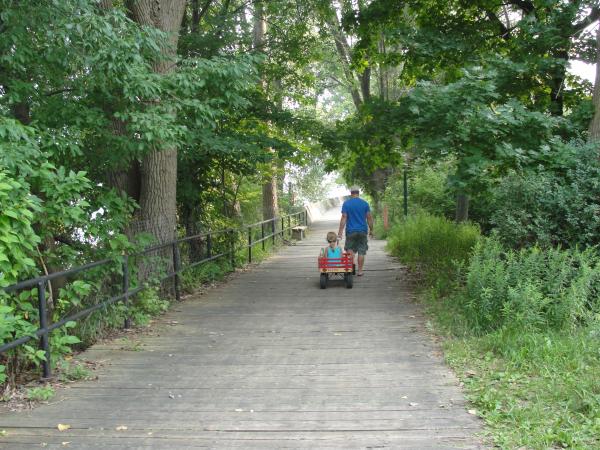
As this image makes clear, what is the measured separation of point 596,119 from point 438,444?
7.62 metres

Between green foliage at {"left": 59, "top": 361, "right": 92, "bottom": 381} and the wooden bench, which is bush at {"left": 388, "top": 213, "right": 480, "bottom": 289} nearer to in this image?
green foliage at {"left": 59, "top": 361, "right": 92, "bottom": 381}

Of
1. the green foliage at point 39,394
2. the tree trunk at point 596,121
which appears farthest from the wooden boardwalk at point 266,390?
the tree trunk at point 596,121

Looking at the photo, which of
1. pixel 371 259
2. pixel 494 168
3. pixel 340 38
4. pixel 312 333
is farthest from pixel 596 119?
pixel 340 38

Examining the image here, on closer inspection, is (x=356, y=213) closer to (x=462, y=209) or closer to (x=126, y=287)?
(x=126, y=287)

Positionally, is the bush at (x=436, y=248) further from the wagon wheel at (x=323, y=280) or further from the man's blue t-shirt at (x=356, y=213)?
the wagon wheel at (x=323, y=280)

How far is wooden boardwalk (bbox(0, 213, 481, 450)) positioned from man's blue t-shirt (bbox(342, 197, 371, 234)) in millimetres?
3064

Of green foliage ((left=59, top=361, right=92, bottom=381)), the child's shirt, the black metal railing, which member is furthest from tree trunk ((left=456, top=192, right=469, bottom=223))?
green foliage ((left=59, top=361, right=92, bottom=381))

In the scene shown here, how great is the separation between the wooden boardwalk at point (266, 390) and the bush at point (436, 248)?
2.08 meters

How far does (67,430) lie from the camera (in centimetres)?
440

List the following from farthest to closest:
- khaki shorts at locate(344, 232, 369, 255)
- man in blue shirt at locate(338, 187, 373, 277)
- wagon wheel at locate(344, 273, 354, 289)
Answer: khaki shorts at locate(344, 232, 369, 255)
man in blue shirt at locate(338, 187, 373, 277)
wagon wheel at locate(344, 273, 354, 289)

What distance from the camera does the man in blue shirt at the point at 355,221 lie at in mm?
11602

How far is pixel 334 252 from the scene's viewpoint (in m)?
10.7

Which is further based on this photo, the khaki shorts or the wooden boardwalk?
the khaki shorts

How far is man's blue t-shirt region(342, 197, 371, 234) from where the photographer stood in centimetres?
1161
